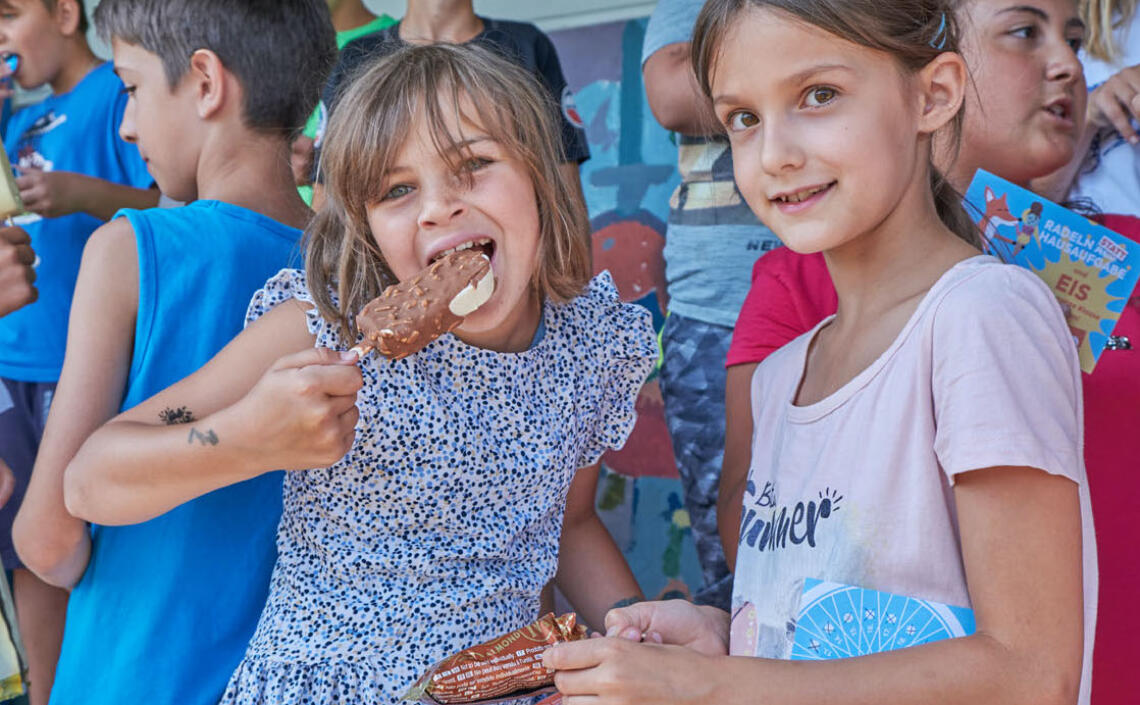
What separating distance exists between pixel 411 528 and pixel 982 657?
38.9 inches

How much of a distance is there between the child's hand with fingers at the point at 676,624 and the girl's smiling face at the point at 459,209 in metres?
0.58

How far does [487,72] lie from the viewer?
2.14 meters

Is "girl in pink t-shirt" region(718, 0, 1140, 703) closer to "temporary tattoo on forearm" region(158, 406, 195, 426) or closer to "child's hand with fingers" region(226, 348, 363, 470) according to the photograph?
"child's hand with fingers" region(226, 348, 363, 470)

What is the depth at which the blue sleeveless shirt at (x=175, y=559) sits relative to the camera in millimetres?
2045

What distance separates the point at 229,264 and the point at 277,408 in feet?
2.14

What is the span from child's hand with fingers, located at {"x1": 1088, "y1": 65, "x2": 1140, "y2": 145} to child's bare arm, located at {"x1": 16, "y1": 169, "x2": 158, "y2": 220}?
272 cm

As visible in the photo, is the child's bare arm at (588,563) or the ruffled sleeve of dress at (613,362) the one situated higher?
the ruffled sleeve of dress at (613,362)

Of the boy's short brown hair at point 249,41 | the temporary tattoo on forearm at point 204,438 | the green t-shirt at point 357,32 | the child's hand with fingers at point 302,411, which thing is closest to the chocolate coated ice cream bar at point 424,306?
the child's hand with fingers at point 302,411

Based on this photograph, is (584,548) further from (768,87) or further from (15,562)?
(15,562)

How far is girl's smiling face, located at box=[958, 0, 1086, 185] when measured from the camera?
2447 mm

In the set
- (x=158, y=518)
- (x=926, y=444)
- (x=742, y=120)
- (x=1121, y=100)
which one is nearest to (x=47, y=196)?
(x=158, y=518)

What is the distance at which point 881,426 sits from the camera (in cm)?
157

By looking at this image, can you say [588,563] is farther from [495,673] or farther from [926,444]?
[926,444]

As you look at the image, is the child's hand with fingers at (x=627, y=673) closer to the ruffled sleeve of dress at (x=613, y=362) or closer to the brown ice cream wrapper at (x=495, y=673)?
the brown ice cream wrapper at (x=495, y=673)
